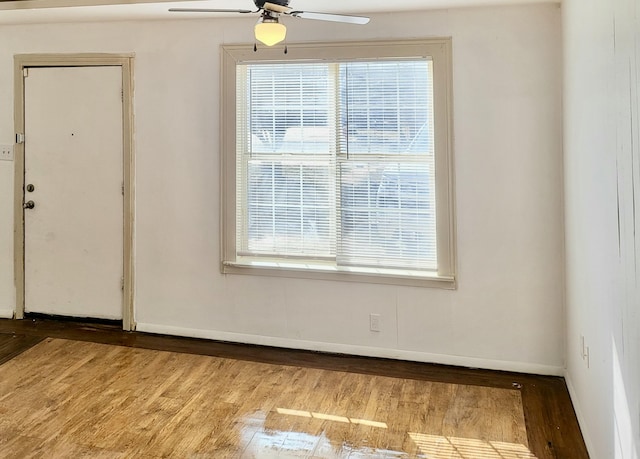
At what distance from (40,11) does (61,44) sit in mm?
355

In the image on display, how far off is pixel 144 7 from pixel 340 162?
169 cm

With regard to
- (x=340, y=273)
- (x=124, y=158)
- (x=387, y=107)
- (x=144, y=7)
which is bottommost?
(x=340, y=273)

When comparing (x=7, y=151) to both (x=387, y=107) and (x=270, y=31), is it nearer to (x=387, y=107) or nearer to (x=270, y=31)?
(x=270, y=31)

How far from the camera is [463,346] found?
3.29 metres

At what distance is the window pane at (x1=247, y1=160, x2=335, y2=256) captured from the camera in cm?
349

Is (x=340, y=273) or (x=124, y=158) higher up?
(x=124, y=158)

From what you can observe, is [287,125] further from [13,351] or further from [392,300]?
[13,351]

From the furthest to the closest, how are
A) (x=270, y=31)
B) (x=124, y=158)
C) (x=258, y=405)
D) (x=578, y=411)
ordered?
(x=124, y=158), (x=258, y=405), (x=578, y=411), (x=270, y=31)

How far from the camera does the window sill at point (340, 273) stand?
3.31 m

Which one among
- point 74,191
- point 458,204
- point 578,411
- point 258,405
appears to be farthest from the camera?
point 74,191

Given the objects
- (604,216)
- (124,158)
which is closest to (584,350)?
(604,216)

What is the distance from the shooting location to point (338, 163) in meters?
3.42

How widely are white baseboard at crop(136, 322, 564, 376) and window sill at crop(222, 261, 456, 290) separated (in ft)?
1.54

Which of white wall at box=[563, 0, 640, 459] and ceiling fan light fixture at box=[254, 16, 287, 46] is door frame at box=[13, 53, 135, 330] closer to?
ceiling fan light fixture at box=[254, 16, 287, 46]
